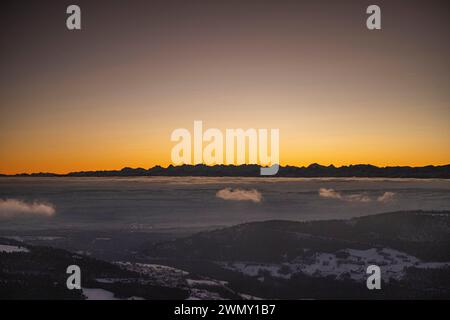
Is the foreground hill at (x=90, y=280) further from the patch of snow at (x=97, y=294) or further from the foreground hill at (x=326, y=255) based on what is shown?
the foreground hill at (x=326, y=255)

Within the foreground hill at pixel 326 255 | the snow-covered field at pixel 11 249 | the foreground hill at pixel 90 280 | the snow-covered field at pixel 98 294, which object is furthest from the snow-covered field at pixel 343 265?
the snow-covered field at pixel 11 249

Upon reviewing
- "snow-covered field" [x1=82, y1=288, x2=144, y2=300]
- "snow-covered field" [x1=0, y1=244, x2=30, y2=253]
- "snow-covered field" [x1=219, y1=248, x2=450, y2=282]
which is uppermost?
"snow-covered field" [x1=0, y1=244, x2=30, y2=253]

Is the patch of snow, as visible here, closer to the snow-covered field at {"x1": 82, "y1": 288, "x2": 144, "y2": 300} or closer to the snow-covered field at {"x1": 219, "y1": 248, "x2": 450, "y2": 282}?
the snow-covered field at {"x1": 82, "y1": 288, "x2": 144, "y2": 300}

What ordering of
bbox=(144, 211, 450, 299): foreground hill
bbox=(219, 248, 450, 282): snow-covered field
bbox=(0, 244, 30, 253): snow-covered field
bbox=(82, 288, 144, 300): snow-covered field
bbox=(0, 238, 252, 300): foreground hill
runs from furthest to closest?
bbox=(219, 248, 450, 282): snow-covered field → bbox=(144, 211, 450, 299): foreground hill → bbox=(0, 244, 30, 253): snow-covered field → bbox=(0, 238, 252, 300): foreground hill → bbox=(82, 288, 144, 300): snow-covered field

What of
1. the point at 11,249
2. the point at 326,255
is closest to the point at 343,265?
the point at 326,255

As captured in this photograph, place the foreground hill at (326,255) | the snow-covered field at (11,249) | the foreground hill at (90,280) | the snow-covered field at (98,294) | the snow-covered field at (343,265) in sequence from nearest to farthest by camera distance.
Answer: the snow-covered field at (98,294)
the foreground hill at (90,280)
the snow-covered field at (11,249)
the foreground hill at (326,255)
the snow-covered field at (343,265)

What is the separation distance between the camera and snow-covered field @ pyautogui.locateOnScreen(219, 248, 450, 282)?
99.4 feet

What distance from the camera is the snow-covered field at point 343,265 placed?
30295 mm


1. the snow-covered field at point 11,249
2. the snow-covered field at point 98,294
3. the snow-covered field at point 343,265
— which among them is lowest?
the snow-covered field at point 343,265

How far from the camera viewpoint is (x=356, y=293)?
27.4m

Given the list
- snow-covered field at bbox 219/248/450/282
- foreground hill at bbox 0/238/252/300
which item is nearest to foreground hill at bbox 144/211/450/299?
snow-covered field at bbox 219/248/450/282
